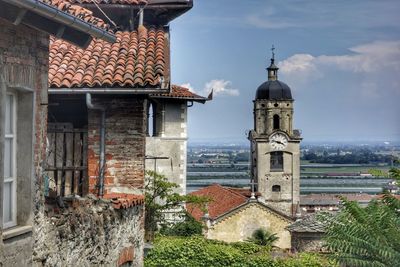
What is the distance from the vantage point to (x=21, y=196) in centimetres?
681

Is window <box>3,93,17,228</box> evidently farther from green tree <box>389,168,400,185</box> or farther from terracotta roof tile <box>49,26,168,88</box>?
green tree <box>389,168,400,185</box>

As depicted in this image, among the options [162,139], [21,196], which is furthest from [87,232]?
[162,139]

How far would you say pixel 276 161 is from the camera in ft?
203

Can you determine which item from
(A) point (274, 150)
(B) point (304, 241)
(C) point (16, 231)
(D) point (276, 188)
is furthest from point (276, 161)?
(C) point (16, 231)

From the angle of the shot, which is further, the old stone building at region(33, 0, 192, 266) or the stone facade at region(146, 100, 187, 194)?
the stone facade at region(146, 100, 187, 194)

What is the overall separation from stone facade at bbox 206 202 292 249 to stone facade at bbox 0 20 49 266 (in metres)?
43.6

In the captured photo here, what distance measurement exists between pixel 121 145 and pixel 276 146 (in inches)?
2007

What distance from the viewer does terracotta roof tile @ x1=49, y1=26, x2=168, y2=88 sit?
33.6 ft

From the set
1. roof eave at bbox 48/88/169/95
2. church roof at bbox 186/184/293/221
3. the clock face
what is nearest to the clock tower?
the clock face

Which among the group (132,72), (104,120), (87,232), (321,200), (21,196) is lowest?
(321,200)

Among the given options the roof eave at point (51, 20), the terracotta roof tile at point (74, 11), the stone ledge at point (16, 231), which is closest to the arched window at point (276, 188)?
the terracotta roof tile at point (74, 11)

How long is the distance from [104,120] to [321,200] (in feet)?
306

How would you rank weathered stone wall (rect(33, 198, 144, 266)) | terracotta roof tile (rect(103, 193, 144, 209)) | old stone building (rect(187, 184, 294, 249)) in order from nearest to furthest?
weathered stone wall (rect(33, 198, 144, 266))
terracotta roof tile (rect(103, 193, 144, 209))
old stone building (rect(187, 184, 294, 249))

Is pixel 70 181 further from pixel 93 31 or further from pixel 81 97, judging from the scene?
pixel 93 31
